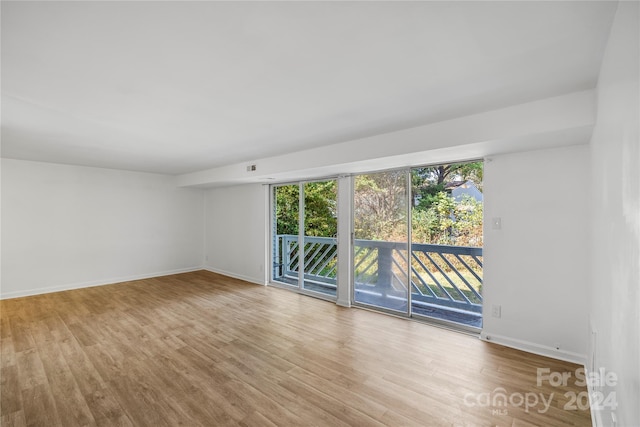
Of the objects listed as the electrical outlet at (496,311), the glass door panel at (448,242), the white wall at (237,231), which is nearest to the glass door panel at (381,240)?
the glass door panel at (448,242)

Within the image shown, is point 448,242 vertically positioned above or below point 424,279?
above

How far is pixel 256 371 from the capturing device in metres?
2.51

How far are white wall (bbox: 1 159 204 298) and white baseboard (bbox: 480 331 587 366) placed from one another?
6.44 metres

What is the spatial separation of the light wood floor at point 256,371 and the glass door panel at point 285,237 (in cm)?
164

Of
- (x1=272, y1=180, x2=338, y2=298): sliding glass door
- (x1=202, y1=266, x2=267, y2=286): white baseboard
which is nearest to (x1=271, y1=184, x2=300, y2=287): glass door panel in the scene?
(x1=272, y1=180, x2=338, y2=298): sliding glass door

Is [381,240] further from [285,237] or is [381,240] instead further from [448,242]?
[285,237]

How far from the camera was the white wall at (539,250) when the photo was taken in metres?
2.63

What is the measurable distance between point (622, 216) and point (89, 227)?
725 cm

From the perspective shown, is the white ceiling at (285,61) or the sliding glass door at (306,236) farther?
the sliding glass door at (306,236)

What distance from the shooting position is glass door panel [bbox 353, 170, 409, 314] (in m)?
3.96

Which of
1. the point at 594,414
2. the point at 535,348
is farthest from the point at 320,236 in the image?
the point at 594,414

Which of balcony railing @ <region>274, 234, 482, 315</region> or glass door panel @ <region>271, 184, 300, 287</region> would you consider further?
glass door panel @ <region>271, 184, 300, 287</region>

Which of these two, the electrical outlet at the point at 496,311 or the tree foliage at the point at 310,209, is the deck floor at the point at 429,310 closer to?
the electrical outlet at the point at 496,311

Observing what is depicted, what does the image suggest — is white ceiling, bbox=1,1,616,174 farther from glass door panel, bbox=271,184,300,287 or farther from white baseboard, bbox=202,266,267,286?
white baseboard, bbox=202,266,267,286
